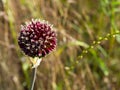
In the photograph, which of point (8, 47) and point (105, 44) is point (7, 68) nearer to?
point (8, 47)

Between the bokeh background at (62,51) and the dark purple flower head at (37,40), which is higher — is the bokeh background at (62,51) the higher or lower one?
the higher one

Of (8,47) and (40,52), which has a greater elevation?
(8,47)

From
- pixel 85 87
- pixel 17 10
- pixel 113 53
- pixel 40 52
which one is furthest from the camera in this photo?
pixel 113 53

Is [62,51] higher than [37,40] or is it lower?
higher

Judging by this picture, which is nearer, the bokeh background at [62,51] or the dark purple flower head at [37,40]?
the dark purple flower head at [37,40]

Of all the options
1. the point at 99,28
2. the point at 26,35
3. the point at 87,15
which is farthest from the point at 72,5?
the point at 26,35
